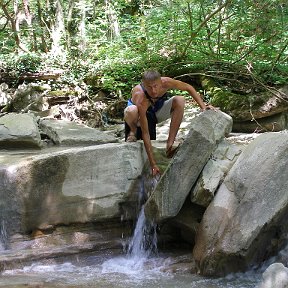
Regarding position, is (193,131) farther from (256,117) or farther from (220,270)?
(256,117)

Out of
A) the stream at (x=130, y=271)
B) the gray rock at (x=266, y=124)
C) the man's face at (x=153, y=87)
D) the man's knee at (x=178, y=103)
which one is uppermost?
the man's face at (x=153, y=87)

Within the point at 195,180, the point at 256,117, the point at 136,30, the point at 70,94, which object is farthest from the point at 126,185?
the point at 136,30

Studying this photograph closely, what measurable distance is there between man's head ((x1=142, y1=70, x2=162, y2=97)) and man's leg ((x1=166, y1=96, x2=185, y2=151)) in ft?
1.17

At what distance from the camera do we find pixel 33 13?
14.0 m

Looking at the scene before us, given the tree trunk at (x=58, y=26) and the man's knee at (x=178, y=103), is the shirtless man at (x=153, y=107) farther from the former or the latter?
the tree trunk at (x=58, y=26)

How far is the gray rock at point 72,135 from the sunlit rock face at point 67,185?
4.45 ft

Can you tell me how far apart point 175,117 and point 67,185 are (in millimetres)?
1460

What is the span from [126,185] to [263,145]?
158cm

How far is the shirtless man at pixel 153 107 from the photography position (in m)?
4.65

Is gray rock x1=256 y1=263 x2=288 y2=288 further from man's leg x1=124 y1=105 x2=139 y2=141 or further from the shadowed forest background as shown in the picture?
the shadowed forest background

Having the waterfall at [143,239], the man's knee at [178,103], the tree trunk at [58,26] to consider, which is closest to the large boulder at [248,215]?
the waterfall at [143,239]

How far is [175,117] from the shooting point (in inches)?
197

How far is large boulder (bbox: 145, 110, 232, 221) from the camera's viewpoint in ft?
14.3

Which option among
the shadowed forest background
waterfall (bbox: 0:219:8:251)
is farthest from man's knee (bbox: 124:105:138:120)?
the shadowed forest background
